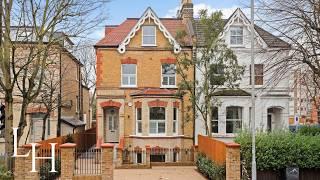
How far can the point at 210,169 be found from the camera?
2205 cm

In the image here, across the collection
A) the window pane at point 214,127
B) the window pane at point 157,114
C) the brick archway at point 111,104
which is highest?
the brick archway at point 111,104

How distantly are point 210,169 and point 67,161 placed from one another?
6.69 meters

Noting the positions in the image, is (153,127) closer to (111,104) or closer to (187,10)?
(111,104)

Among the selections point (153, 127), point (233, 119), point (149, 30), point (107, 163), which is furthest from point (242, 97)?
point (107, 163)

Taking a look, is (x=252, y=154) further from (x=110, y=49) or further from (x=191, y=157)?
(x=110, y=49)

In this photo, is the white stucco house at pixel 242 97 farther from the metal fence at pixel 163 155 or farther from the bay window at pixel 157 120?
the bay window at pixel 157 120

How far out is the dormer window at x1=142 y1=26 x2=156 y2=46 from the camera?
33.3 meters

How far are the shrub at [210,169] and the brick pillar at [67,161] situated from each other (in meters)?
6.41

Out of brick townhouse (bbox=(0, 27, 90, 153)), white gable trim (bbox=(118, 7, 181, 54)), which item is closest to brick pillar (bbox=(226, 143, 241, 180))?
white gable trim (bbox=(118, 7, 181, 54))

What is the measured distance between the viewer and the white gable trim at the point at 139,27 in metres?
32.8

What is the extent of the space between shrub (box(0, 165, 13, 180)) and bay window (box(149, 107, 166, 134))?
13.8 m

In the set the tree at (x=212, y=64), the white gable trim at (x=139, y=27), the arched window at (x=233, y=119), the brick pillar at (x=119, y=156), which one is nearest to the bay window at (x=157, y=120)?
the tree at (x=212, y=64)

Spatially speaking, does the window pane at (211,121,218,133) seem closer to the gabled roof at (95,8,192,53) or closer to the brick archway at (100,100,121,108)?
the gabled roof at (95,8,192,53)

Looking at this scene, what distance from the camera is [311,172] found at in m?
20.7
